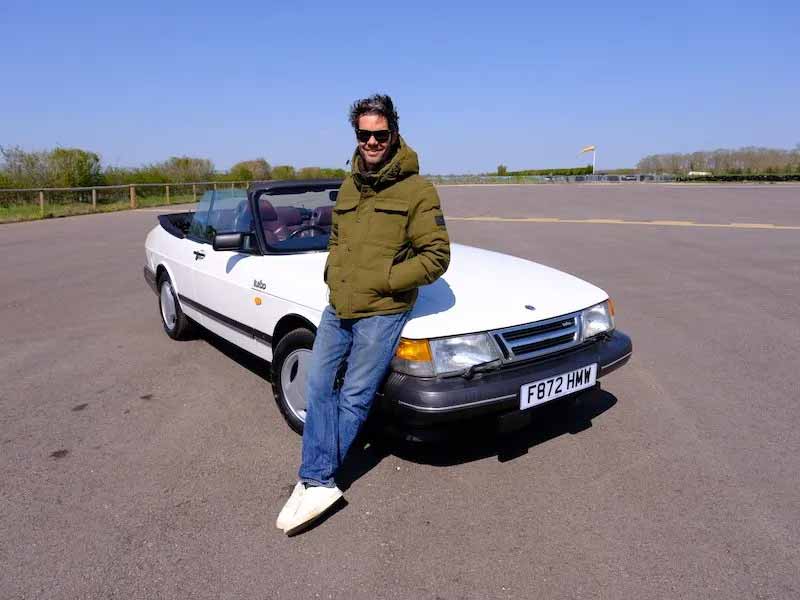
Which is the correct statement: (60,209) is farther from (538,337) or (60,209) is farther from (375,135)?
(538,337)

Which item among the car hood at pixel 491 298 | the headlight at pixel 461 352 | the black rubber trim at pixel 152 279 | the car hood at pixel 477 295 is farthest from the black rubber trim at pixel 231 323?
the headlight at pixel 461 352

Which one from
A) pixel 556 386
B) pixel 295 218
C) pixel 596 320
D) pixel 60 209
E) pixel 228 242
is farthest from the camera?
pixel 60 209

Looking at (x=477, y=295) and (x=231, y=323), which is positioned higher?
(x=477, y=295)

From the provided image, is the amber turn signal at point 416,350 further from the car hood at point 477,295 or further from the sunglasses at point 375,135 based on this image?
the sunglasses at point 375,135

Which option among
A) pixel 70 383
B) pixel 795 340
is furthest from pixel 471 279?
pixel 795 340

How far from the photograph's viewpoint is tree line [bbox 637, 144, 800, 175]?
196ft

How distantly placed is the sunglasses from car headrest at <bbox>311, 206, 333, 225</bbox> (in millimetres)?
1687

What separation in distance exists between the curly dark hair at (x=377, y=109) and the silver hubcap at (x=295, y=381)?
1.33m

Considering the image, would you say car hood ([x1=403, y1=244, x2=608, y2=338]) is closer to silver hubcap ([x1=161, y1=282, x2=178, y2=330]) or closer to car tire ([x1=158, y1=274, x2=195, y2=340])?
car tire ([x1=158, y1=274, x2=195, y2=340])

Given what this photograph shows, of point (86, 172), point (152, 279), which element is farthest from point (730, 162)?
point (152, 279)

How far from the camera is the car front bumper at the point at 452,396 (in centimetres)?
276

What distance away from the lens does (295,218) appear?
14.1ft

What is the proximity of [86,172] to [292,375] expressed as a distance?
108 ft

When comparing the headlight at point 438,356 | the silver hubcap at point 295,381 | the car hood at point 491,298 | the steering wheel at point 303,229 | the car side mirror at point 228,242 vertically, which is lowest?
the silver hubcap at point 295,381
